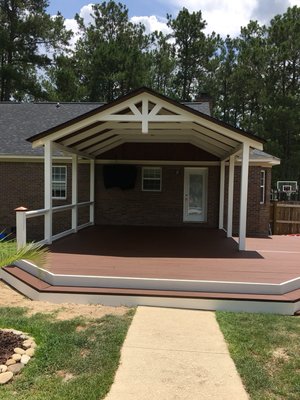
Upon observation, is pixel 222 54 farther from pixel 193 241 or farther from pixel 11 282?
pixel 11 282

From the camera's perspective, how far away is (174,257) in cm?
835

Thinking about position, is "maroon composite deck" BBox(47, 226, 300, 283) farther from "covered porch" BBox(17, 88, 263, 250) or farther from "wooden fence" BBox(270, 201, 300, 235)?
"wooden fence" BBox(270, 201, 300, 235)

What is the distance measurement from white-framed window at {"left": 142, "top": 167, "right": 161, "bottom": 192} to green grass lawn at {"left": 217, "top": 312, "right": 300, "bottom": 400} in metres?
8.99

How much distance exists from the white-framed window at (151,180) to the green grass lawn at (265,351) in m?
8.99

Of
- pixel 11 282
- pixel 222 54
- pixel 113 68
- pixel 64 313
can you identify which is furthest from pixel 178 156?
pixel 222 54

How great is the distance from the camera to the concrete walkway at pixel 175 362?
3.57 meters

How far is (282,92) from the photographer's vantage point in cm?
2925

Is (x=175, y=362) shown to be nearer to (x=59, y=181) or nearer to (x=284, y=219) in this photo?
(x=59, y=181)

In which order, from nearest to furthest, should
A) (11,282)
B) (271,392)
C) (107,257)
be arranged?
(271,392) → (11,282) → (107,257)

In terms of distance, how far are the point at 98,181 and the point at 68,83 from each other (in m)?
17.8

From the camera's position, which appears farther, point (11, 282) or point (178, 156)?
point (178, 156)

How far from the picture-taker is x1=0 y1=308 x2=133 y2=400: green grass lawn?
3.54 meters

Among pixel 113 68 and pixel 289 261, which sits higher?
pixel 113 68

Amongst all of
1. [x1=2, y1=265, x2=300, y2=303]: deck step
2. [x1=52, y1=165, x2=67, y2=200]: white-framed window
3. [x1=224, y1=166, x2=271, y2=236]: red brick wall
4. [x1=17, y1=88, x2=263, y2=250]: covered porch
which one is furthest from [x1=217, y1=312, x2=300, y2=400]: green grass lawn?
[x1=52, y1=165, x2=67, y2=200]: white-framed window
